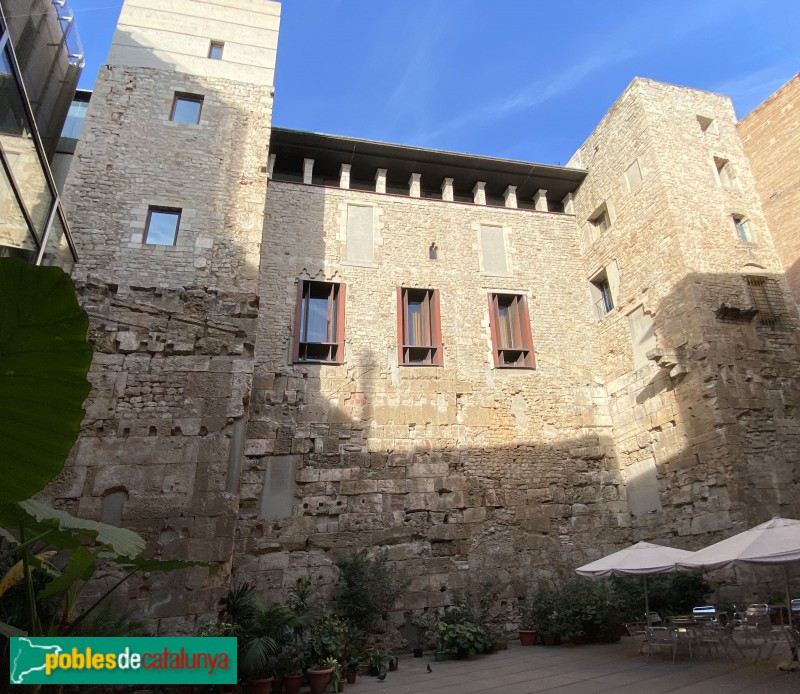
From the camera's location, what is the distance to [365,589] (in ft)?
28.8

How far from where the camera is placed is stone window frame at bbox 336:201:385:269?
40.5ft

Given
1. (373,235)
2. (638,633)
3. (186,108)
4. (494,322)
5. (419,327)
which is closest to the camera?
(638,633)

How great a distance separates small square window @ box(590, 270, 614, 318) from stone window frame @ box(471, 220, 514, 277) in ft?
7.90

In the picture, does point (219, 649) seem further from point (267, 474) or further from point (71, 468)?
point (267, 474)

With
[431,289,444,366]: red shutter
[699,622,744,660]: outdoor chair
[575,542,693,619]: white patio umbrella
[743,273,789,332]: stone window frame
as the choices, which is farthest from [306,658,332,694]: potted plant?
[743,273,789,332]: stone window frame

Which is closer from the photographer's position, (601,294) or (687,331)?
(687,331)

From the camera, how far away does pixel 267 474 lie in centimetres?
993

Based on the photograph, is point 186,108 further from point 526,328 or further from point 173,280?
point 526,328

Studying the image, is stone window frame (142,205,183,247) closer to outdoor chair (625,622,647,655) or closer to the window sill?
the window sill

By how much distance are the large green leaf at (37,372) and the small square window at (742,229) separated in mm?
13622

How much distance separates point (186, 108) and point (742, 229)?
13.2m

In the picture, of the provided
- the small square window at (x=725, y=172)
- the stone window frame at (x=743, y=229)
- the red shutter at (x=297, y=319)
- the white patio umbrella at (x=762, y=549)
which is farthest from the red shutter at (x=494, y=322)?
the small square window at (x=725, y=172)

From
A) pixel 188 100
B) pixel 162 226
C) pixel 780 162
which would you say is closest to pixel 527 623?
pixel 162 226

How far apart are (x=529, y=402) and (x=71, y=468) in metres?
9.12
